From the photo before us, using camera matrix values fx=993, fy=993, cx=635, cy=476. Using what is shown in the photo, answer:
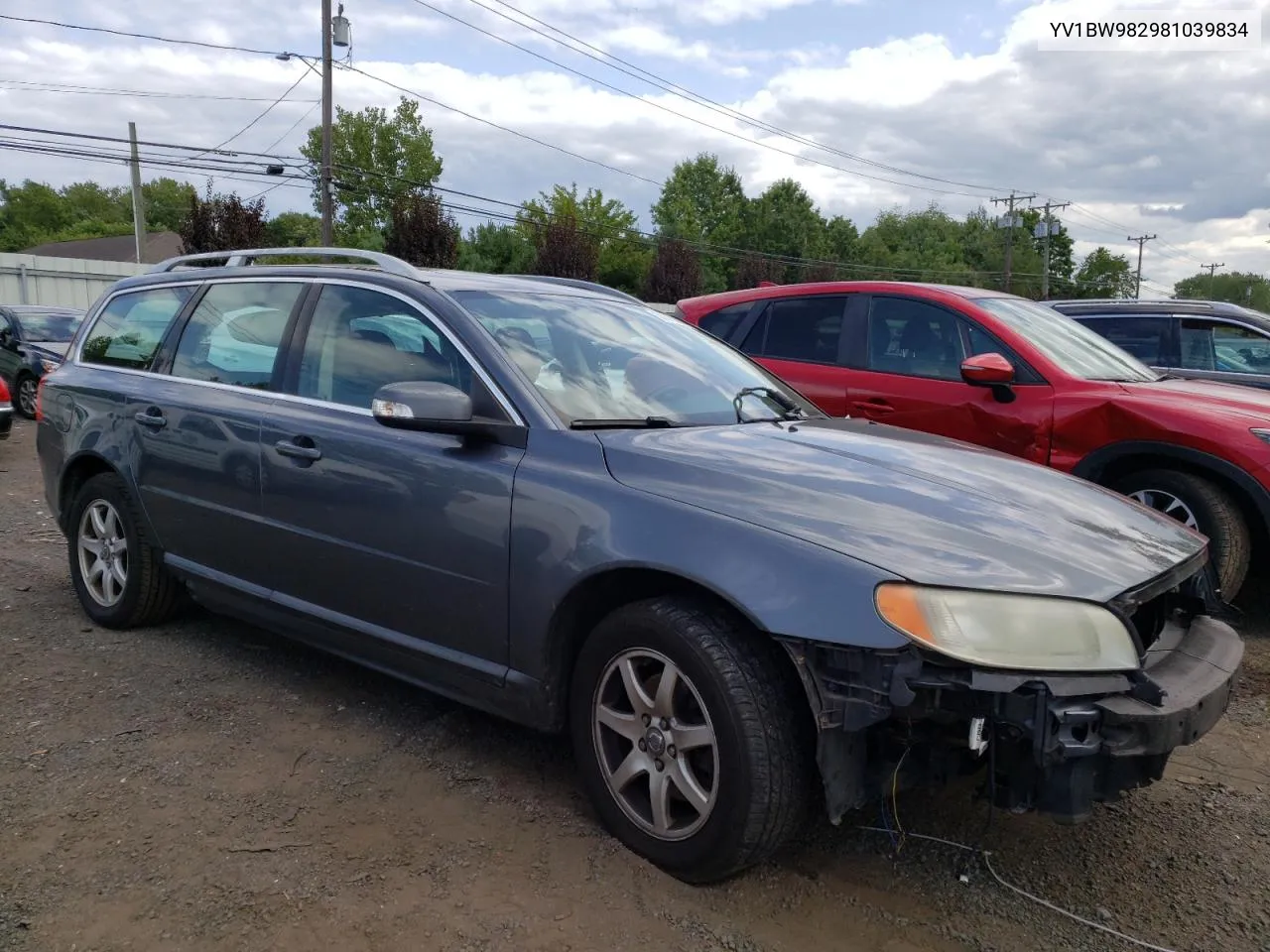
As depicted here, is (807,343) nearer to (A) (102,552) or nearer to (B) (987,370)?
(B) (987,370)

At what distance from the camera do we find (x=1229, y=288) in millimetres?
97000

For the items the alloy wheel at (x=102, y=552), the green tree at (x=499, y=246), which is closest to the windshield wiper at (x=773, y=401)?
the alloy wheel at (x=102, y=552)

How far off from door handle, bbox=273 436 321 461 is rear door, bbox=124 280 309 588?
6.9 inches

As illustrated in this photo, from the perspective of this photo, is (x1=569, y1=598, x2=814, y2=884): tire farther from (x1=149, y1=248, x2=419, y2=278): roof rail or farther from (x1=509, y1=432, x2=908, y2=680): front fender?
(x1=149, y1=248, x2=419, y2=278): roof rail

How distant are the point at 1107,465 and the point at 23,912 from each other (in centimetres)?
497

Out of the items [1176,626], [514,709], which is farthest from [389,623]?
[1176,626]

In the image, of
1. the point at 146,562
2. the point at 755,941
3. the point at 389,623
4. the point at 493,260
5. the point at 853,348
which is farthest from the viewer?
the point at 493,260

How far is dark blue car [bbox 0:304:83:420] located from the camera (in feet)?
46.8

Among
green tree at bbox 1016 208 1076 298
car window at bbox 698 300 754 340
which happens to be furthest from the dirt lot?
green tree at bbox 1016 208 1076 298

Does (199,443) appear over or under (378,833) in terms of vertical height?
over

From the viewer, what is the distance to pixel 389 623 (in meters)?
3.32

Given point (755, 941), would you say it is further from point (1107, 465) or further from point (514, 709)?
point (1107, 465)

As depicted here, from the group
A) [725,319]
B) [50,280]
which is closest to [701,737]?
[725,319]

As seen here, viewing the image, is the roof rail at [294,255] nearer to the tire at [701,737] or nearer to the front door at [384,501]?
the front door at [384,501]
